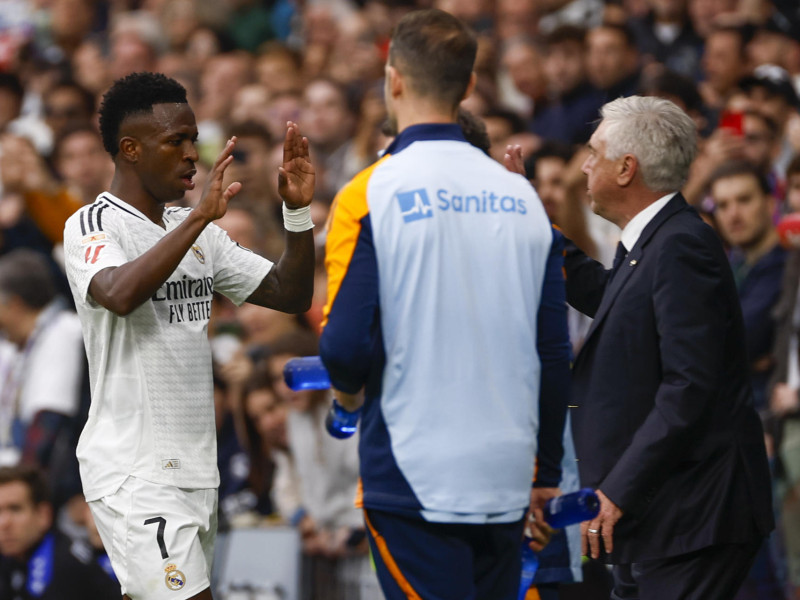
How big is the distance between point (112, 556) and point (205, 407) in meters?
0.52

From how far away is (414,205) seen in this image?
315cm

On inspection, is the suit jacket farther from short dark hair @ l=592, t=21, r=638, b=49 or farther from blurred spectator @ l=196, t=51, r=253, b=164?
blurred spectator @ l=196, t=51, r=253, b=164

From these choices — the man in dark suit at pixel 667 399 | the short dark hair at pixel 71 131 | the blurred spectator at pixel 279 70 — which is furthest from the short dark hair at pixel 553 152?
the short dark hair at pixel 71 131

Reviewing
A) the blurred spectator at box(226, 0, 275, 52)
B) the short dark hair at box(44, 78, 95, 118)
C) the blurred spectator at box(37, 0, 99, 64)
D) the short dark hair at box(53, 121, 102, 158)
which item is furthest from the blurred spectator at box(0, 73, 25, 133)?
the blurred spectator at box(226, 0, 275, 52)

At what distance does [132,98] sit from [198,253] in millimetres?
519

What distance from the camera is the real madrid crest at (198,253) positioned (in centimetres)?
389

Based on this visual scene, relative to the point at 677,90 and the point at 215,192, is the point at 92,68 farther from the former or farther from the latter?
the point at 215,192

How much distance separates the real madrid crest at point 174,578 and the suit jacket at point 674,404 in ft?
4.28

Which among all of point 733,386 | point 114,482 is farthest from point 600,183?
point 114,482

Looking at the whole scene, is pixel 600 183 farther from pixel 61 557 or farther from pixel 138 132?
pixel 61 557

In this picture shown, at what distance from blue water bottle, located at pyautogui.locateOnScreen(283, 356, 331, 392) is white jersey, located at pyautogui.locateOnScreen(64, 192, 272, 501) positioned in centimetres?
28

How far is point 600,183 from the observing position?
412 cm

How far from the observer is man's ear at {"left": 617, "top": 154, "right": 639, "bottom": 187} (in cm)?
405

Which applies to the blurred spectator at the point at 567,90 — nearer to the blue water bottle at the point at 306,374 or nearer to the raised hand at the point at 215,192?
the blue water bottle at the point at 306,374
